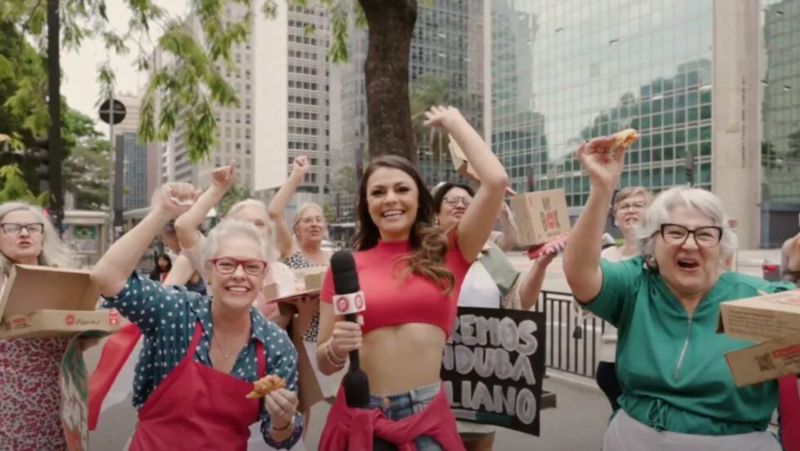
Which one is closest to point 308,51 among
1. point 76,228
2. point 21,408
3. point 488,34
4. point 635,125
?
point 488,34

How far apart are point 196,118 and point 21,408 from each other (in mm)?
7109

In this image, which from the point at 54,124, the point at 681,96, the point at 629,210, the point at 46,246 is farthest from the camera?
the point at 681,96

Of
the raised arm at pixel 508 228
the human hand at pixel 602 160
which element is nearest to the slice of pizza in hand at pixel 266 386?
the human hand at pixel 602 160

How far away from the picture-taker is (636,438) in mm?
2439

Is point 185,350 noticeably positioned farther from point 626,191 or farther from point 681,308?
point 626,191

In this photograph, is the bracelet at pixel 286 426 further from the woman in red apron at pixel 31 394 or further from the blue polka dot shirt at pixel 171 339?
the woman in red apron at pixel 31 394

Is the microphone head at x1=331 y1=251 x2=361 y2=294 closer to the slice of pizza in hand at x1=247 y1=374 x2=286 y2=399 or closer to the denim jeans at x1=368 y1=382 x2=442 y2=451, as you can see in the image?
the slice of pizza in hand at x1=247 y1=374 x2=286 y2=399

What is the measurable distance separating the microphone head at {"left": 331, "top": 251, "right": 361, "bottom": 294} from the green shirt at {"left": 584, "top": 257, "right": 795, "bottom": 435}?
863 mm

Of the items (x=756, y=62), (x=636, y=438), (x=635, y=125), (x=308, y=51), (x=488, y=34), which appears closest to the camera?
(x=636, y=438)

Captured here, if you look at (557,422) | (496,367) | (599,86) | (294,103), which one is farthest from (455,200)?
(294,103)

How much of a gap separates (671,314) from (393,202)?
1157 mm

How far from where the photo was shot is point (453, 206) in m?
3.94

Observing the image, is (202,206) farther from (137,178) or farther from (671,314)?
(137,178)

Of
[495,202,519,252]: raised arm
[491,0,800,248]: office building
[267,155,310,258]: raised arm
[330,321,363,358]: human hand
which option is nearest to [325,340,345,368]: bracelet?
[330,321,363,358]: human hand
